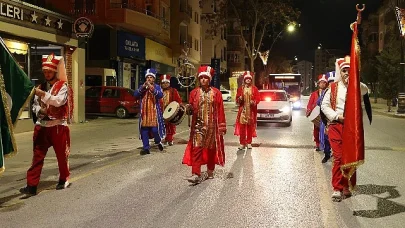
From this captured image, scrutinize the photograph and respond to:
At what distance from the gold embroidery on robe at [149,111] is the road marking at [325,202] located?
4052 mm

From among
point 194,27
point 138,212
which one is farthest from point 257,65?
point 138,212

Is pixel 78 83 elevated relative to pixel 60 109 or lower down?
elevated

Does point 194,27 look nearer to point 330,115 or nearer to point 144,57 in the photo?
point 144,57

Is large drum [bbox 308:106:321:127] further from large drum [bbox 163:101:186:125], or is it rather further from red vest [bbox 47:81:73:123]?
red vest [bbox 47:81:73:123]

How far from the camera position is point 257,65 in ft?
304

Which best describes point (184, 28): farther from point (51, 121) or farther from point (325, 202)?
point (325, 202)

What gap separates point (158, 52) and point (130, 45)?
7233 millimetres

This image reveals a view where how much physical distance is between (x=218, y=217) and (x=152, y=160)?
527 centimetres

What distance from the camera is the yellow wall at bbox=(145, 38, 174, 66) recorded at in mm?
36344

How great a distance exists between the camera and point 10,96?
20.7 feet

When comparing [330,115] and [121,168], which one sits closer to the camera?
[330,115]

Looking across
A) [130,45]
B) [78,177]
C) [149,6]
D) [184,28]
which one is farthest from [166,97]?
[184,28]

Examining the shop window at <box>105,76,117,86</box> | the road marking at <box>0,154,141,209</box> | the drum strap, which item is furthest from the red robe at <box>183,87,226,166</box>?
the shop window at <box>105,76,117,86</box>

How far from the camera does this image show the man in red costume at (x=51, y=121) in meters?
7.42
